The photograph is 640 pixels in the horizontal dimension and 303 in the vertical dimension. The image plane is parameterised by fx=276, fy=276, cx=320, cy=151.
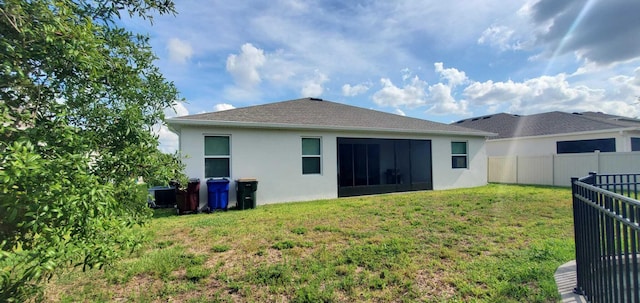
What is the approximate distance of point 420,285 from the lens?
3.44 meters

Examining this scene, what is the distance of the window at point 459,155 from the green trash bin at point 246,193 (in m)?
10.2

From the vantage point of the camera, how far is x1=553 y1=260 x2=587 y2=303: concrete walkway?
9.89 ft

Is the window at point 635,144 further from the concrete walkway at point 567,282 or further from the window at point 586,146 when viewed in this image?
the concrete walkway at point 567,282

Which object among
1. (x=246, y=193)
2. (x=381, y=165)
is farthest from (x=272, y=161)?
(x=381, y=165)

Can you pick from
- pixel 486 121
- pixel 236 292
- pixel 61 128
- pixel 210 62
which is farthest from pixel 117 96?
pixel 486 121

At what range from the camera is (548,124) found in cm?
1853

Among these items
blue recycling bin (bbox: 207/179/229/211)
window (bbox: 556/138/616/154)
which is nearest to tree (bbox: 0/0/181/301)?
blue recycling bin (bbox: 207/179/229/211)

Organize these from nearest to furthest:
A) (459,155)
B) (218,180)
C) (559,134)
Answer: (218,180), (459,155), (559,134)

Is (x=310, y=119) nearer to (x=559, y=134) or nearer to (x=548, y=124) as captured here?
(x=559, y=134)

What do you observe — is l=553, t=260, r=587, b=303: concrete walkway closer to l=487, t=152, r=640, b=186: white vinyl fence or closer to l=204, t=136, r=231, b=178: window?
l=204, t=136, r=231, b=178: window

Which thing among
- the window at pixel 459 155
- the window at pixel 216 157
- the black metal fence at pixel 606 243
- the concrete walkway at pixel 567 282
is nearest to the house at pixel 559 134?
the window at pixel 459 155

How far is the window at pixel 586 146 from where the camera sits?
14.9m

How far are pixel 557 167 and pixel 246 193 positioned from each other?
A: 15.3 m

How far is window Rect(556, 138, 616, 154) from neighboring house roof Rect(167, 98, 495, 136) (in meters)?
6.40
